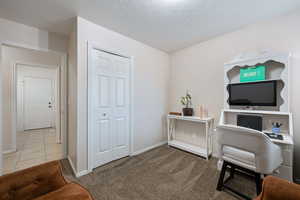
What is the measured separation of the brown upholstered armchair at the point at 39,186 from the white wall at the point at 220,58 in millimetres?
2552

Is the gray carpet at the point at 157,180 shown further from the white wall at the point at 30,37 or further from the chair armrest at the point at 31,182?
the white wall at the point at 30,37

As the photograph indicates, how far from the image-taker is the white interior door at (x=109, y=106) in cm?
212

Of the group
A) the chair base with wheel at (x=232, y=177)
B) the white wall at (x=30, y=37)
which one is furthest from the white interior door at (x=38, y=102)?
the chair base with wheel at (x=232, y=177)

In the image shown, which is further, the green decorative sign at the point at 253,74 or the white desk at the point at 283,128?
the green decorative sign at the point at 253,74

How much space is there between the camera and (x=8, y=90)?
278cm

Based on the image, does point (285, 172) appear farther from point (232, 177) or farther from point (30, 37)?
point (30, 37)

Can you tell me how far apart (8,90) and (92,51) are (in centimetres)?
237

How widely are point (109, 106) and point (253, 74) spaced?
97.4 inches

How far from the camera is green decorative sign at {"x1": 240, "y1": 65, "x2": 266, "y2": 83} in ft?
6.31

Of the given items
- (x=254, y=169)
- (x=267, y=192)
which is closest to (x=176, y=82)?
(x=254, y=169)

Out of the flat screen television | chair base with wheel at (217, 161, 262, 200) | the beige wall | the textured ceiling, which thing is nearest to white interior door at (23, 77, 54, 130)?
the textured ceiling

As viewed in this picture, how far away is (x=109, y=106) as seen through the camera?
2.31 m

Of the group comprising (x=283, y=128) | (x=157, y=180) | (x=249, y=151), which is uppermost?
(x=283, y=128)

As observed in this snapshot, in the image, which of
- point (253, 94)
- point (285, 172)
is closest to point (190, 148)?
point (285, 172)
